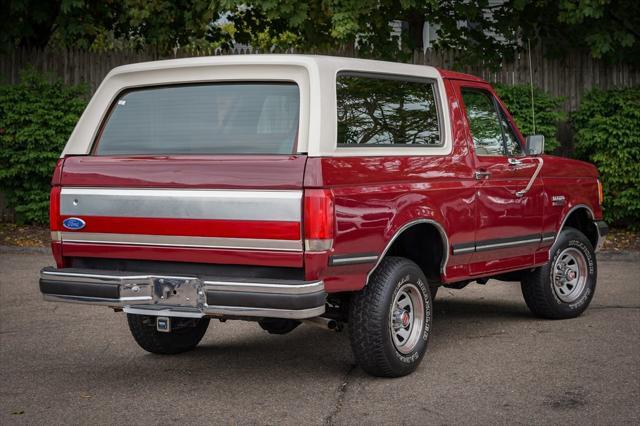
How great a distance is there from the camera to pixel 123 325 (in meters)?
9.06

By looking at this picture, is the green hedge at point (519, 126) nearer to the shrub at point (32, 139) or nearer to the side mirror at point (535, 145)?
the shrub at point (32, 139)

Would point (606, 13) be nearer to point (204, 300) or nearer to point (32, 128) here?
point (32, 128)

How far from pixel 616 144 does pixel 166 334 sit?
8441 mm

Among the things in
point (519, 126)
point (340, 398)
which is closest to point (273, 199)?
point (340, 398)

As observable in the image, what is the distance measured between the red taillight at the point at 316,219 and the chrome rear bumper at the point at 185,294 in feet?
0.76

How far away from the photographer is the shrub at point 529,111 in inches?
587

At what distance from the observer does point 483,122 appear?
26.8 feet

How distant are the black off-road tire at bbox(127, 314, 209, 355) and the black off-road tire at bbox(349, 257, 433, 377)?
1517 millimetres

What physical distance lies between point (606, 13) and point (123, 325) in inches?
360

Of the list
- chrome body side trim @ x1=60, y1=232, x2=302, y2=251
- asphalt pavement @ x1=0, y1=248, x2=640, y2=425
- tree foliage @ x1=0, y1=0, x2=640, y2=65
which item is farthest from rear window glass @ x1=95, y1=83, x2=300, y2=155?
tree foliage @ x1=0, y1=0, x2=640, y2=65

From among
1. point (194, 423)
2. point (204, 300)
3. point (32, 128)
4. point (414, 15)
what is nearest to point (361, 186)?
point (204, 300)

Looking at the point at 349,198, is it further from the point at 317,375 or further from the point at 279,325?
the point at 279,325

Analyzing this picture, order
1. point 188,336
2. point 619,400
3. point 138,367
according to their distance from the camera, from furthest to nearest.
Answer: point 188,336
point 138,367
point 619,400

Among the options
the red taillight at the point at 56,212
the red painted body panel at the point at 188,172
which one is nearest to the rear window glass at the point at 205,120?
the red painted body panel at the point at 188,172
